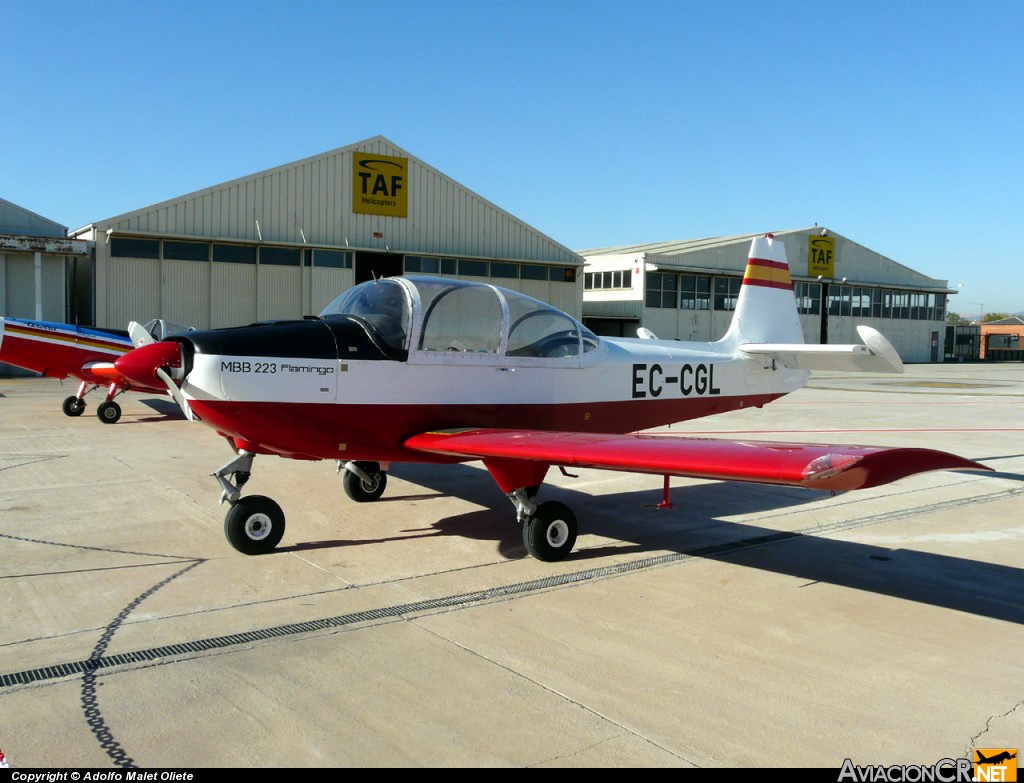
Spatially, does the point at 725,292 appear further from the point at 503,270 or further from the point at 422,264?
the point at 422,264

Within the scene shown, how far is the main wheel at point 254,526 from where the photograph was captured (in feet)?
20.0

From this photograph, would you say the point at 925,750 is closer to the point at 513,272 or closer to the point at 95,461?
the point at 95,461

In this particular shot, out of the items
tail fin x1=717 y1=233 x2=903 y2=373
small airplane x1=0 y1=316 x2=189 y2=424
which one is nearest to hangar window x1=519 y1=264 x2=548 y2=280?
small airplane x1=0 y1=316 x2=189 y2=424

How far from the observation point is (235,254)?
2817 centimetres

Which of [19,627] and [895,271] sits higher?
[895,271]

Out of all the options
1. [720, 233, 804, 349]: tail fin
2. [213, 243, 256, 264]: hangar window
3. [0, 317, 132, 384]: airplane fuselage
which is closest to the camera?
[720, 233, 804, 349]: tail fin

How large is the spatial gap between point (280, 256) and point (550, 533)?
25104mm

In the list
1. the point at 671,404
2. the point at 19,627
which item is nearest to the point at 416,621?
the point at 19,627

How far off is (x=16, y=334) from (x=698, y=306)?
34.9 metres

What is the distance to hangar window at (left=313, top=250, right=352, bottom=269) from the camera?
29.5 metres

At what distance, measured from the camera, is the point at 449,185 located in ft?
104

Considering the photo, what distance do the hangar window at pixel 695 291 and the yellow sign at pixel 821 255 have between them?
7645mm

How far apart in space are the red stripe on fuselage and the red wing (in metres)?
0.22

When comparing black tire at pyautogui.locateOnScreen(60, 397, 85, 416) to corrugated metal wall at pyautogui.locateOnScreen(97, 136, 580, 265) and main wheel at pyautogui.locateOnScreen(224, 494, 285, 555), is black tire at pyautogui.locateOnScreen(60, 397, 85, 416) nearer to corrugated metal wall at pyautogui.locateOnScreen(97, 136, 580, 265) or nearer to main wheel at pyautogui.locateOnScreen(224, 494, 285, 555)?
main wheel at pyautogui.locateOnScreen(224, 494, 285, 555)
